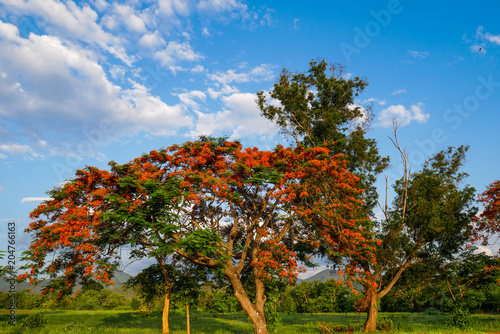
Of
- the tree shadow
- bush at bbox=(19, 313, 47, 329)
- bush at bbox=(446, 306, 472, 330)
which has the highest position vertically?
bush at bbox=(19, 313, 47, 329)

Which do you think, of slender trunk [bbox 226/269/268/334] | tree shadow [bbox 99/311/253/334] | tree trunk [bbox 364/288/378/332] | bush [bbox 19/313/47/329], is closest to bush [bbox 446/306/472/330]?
tree trunk [bbox 364/288/378/332]

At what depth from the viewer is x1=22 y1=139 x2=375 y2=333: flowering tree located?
15.9 m

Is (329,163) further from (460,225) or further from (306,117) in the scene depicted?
(460,225)

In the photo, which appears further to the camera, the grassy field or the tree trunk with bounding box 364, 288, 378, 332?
the tree trunk with bounding box 364, 288, 378, 332

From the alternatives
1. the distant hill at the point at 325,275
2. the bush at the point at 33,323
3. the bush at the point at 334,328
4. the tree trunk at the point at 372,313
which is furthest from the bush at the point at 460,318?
the bush at the point at 33,323

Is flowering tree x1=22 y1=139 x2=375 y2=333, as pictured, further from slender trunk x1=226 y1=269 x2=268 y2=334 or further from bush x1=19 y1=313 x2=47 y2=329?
bush x1=19 y1=313 x2=47 y2=329

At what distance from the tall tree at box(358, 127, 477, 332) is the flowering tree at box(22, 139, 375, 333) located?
4.61 m

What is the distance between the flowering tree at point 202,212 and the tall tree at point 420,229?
461 centimetres

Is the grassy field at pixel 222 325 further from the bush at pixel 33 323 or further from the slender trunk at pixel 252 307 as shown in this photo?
the slender trunk at pixel 252 307

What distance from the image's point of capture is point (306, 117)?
25.8m

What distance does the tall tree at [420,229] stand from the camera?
22547 millimetres

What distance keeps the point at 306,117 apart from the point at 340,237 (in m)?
11.7

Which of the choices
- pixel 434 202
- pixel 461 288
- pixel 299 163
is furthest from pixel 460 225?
pixel 299 163

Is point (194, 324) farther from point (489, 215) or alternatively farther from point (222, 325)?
point (489, 215)
